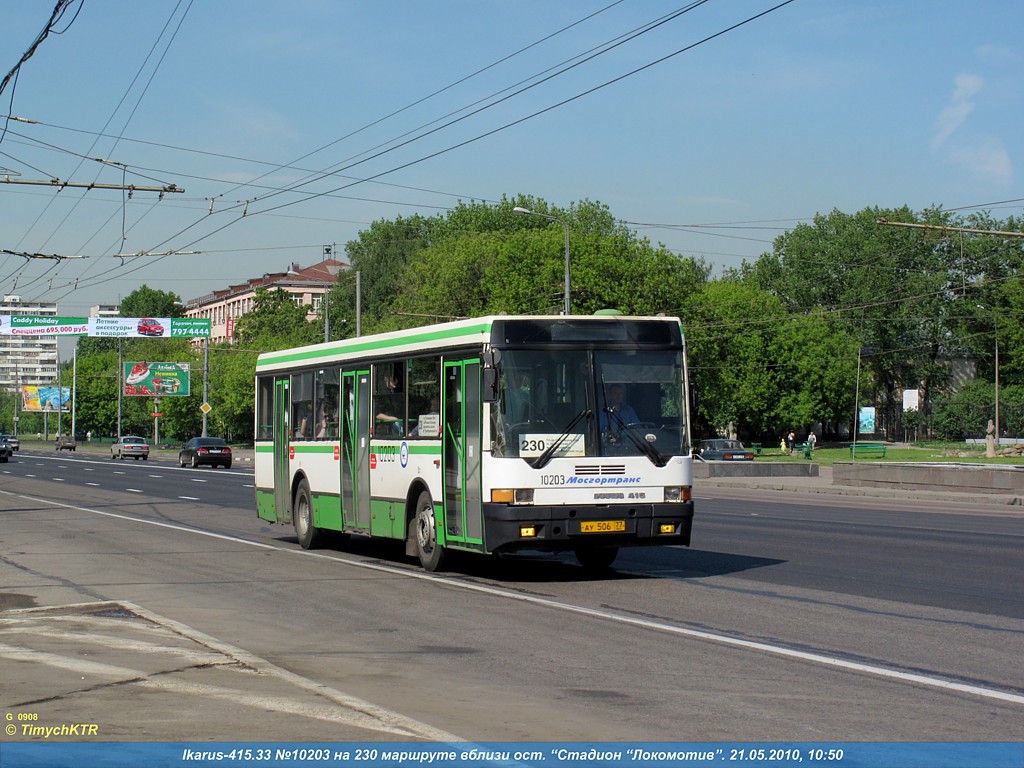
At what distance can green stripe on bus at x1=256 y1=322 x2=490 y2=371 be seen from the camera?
14.7 m

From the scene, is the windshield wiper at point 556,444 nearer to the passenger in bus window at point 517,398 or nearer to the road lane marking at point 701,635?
the passenger in bus window at point 517,398

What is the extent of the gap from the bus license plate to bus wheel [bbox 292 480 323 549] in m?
6.39

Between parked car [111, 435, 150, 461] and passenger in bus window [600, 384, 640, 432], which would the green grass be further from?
passenger in bus window [600, 384, 640, 432]

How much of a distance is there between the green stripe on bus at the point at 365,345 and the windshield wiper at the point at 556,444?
138 centimetres

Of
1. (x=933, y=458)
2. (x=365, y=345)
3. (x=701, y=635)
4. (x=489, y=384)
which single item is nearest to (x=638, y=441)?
(x=489, y=384)

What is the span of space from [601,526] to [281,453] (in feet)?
26.0

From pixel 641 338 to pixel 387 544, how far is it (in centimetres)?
722

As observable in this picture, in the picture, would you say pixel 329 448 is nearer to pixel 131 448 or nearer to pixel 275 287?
pixel 131 448

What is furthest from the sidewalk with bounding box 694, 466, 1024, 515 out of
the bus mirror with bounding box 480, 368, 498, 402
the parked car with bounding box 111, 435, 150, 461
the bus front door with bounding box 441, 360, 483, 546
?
the parked car with bounding box 111, 435, 150, 461

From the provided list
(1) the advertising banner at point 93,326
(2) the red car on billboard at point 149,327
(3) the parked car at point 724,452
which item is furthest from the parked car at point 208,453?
(3) the parked car at point 724,452

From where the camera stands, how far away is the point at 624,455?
1420cm

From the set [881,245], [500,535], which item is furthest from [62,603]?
[881,245]

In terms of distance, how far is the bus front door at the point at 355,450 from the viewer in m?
17.3

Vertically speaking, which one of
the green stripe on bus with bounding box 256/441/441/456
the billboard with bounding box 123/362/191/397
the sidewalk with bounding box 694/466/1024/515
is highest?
the billboard with bounding box 123/362/191/397
